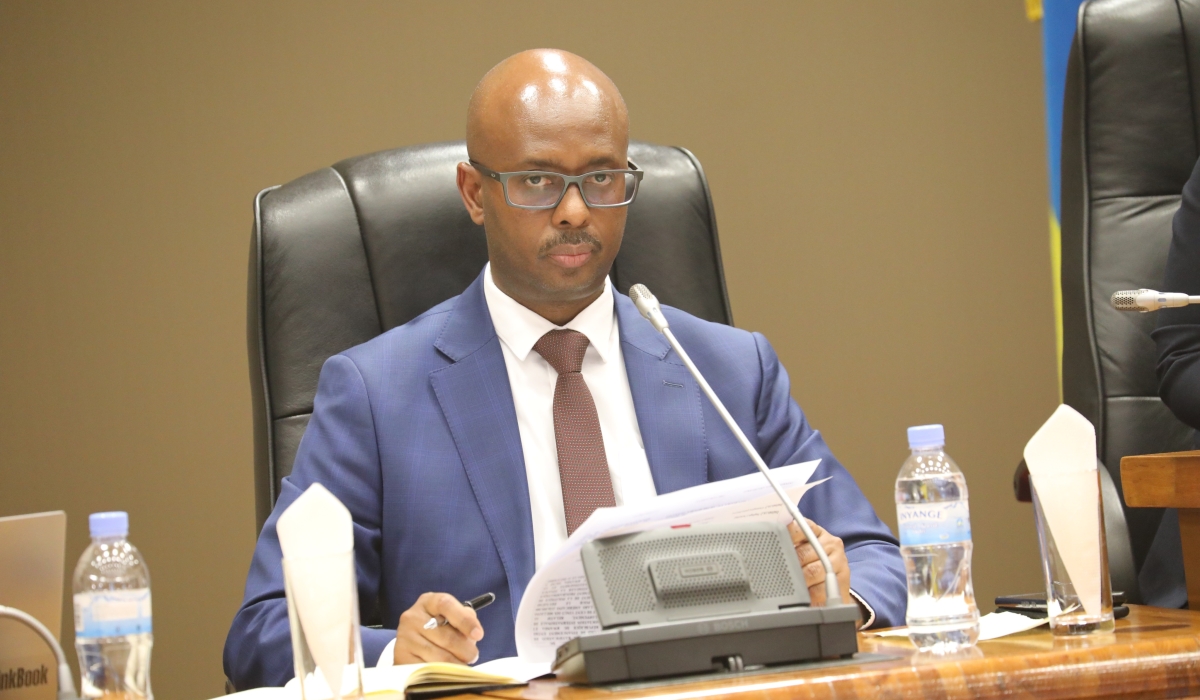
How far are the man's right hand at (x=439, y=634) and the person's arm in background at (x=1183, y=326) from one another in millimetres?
1168

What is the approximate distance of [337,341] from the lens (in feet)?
6.00

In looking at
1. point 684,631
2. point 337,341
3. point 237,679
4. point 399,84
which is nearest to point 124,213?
point 399,84

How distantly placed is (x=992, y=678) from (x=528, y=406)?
89 centimetres

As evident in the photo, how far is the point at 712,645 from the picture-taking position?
3.23 ft

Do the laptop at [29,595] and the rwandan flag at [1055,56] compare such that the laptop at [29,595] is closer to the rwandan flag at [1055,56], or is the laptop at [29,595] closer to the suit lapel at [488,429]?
the suit lapel at [488,429]

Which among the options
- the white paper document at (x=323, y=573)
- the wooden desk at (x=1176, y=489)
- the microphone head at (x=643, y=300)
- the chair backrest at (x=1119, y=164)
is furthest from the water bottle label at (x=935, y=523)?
the chair backrest at (x=1119, y=164)

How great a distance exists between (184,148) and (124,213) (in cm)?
19

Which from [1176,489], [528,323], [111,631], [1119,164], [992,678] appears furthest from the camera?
[1119,164]

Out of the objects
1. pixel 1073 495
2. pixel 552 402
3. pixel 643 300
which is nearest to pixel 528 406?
pixel 552 402

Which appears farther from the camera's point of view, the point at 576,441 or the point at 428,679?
the point at 576,441

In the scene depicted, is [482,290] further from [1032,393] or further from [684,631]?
[1032,393]

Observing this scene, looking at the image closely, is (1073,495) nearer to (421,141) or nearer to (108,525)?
(108,525)

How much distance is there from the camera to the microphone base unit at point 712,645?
38.2 inches

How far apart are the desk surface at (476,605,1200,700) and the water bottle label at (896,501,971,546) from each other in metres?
0.11
